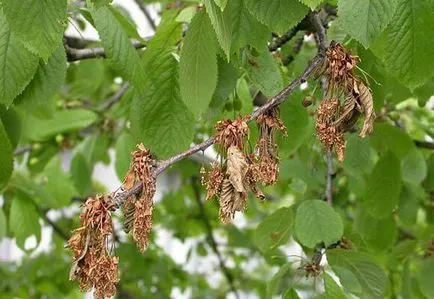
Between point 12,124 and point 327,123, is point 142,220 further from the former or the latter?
point 12,124

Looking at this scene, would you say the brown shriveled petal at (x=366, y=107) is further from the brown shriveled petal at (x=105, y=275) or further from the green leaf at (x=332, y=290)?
the green leaf at (x=332, y=290)

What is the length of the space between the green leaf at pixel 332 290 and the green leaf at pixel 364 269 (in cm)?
14

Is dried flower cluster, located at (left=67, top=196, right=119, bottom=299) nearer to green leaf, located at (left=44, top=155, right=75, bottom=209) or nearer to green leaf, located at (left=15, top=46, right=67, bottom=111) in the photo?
green leaf, located at (left=15, top=46, right=67, bottom=111)

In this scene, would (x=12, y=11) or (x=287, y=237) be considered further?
(x=287, y=237)

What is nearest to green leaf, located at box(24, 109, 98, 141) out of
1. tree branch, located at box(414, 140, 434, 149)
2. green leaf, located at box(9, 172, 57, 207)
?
green leaf, located at box(9, 172, 57, 207)

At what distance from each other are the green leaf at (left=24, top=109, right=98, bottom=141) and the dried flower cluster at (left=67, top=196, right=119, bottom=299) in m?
1.43

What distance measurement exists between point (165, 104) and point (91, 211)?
1.78ft

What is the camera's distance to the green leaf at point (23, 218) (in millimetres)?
2113

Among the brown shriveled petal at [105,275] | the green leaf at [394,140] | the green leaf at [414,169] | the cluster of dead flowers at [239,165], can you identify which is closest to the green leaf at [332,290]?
the cluster of dead flowers at [239,165]

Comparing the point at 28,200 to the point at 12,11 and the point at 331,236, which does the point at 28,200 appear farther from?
the point at 12,11

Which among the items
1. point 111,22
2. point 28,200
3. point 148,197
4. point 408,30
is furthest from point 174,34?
point 28,200

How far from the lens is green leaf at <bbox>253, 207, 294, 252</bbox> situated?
5.19ft

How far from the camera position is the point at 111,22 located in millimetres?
1378

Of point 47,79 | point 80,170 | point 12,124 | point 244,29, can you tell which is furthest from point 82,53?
point 80,170
